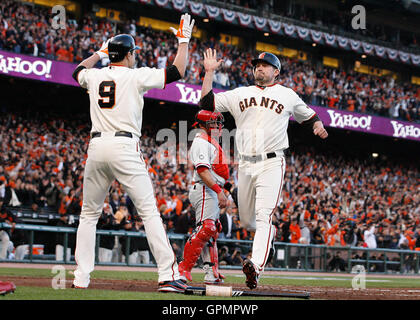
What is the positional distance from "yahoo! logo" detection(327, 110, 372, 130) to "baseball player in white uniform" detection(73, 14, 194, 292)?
2357 centimetres

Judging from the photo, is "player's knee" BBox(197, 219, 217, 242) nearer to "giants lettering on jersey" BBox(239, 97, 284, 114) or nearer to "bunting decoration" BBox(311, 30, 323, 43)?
"giants lettering on jersey" BBox(239, 97, 284, 114)

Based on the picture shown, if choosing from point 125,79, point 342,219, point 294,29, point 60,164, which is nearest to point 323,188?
point 342,219

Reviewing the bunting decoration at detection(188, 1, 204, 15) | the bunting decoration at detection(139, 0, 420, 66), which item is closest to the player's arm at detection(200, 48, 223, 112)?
the bunting decoration at detection(139, 0, 420, 66)

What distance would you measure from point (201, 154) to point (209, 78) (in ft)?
5.73

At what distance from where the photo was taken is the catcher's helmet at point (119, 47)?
6.45 metres

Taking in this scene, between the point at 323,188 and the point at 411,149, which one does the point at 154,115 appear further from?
the point at 411,149

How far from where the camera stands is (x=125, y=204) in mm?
16328

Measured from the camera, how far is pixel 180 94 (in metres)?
24.8

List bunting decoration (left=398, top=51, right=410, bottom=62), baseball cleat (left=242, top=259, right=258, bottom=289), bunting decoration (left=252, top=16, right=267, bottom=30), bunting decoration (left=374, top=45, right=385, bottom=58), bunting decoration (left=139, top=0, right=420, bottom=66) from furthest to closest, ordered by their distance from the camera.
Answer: bunting decoration (left=398, top=51, right=410, bottom=62)
bunting decoration (left=374, top=45, right=385, bottom=58)
bunting decoration (left=252, top=16, right=267, bottom=30)
bunting decoration (left=139, top=0, right=420, bottom=66)
baseball cleat (left=242, top=259, right=258, bottom=289)

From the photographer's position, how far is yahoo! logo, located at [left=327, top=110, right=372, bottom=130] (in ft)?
96.5

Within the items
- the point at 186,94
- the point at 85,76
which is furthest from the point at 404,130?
the point at 85,76
